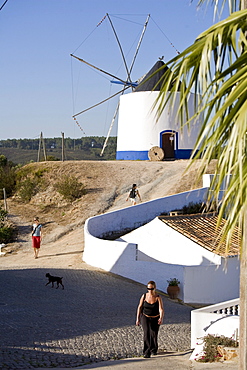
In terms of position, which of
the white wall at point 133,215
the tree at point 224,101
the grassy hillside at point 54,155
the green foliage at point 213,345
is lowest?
the green foliage at point 213,345

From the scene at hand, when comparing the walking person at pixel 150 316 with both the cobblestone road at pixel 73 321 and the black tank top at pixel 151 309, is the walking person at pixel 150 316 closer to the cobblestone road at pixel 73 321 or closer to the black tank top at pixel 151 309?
the black tank top at pixel 151 309

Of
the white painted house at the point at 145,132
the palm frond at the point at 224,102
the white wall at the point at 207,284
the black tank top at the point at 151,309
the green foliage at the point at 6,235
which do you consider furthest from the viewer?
the white painted house at the point at 145,132

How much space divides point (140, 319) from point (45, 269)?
8851mm

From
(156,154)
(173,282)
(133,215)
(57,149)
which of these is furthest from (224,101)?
(57,149)

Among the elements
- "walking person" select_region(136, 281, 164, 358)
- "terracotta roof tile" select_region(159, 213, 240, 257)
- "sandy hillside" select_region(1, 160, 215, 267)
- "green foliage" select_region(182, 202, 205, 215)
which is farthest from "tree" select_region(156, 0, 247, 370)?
"green foliage" select_region(182, 202, 205, 215)

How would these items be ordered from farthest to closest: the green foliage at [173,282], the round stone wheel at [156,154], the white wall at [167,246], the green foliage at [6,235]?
1. the round stone wheel at [156,154]
2. the green foliage at [6,235]
3. the white wall at [167,246]
4. the green foliage at [173,282]

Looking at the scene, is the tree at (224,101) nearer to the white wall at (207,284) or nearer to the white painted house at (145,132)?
the white wall at (207,284)

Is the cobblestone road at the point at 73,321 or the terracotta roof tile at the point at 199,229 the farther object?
the terracotta roof tile at the point at 199,229

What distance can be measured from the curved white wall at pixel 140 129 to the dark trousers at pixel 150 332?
29.5 m

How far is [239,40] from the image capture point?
4023 millimetres

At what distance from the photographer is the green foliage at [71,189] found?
1236 inches

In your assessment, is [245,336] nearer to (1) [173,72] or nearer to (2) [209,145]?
(2) [209,145]

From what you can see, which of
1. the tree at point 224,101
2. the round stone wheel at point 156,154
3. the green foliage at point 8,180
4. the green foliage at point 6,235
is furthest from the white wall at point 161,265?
the round stone wheel at point 156,154

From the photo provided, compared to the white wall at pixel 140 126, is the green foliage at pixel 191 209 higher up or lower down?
lower down
